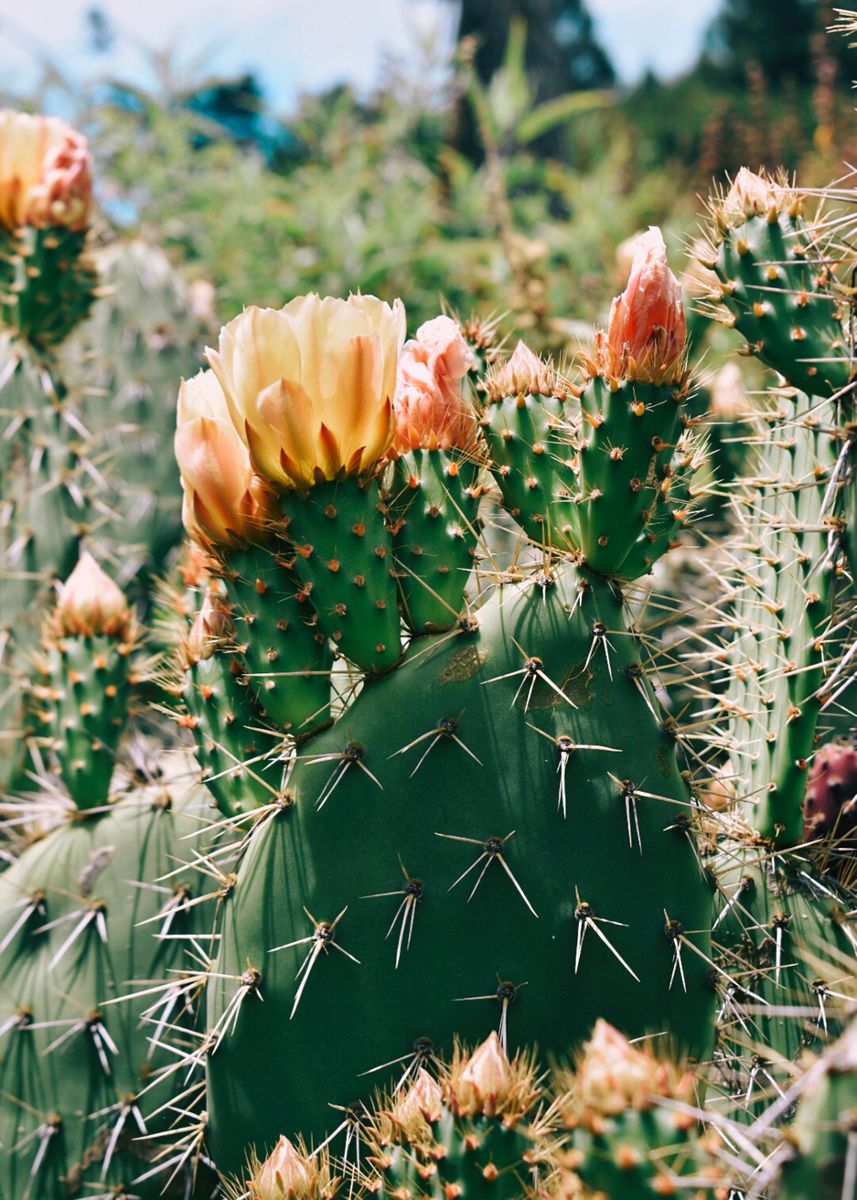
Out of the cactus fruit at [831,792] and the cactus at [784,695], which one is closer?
the cactus at [784,695]

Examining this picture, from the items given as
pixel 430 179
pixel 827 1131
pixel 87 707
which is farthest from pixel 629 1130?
pixel 430 179

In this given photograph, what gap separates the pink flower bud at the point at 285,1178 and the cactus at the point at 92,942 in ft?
1.00

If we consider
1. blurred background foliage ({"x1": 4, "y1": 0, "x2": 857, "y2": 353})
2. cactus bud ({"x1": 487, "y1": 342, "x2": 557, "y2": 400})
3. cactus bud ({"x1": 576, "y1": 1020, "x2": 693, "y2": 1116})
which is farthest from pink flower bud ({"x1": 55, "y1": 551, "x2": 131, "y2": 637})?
blurred background foliage ({"x1": 4, "y1": 0, "x2": 857, "y2": 353})

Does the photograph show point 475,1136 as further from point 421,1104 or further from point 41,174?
point 41,174

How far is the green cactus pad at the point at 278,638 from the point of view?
1126mm

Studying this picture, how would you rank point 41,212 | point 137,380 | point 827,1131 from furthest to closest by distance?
point 137,380, point 41,212, point 827,1131

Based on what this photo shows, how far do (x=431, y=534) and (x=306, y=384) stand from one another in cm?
20

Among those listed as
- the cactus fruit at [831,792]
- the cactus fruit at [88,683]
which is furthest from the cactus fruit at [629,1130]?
the cactus fruit at [88,683]

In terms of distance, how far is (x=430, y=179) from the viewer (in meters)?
4.40

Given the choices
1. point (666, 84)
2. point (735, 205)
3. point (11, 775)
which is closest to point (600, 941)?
point (735, 205)

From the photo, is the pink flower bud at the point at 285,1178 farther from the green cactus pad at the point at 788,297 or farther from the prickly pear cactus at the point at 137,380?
the prickly pear cactus at the point at 137,380

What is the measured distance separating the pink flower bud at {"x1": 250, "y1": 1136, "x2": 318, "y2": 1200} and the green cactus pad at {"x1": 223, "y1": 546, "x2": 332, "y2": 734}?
40 centimetres

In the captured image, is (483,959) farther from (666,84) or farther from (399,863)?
(666,84)

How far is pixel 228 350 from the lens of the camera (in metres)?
1.05
